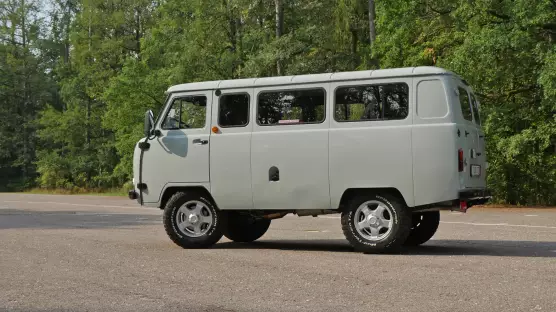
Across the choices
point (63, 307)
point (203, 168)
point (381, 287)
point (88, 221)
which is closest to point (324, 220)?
point (88, 221)

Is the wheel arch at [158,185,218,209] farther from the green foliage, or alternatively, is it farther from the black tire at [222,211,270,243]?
the green foliage

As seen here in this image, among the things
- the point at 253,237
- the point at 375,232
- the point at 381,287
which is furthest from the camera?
the point at 253,237

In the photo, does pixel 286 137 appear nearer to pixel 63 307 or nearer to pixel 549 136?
pixel 63 307

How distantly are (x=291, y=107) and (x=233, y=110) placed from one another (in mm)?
961

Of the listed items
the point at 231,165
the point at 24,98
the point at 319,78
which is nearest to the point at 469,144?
the point at 319,78

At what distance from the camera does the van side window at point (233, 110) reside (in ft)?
41.6

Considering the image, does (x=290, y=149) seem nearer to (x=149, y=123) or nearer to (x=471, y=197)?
(x=149, y=123)

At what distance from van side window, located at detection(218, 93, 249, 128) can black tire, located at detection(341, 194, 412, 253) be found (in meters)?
2.09

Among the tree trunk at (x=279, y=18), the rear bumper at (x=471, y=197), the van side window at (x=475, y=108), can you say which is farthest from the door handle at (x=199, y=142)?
the tree trunk at (x=279, y=18)

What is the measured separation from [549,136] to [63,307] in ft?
72.1

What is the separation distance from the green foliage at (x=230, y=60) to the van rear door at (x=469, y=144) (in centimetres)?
143

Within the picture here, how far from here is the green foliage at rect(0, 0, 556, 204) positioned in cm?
2694

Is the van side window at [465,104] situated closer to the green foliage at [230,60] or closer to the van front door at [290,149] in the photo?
the green foliage at [230,60]

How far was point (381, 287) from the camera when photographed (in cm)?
840
